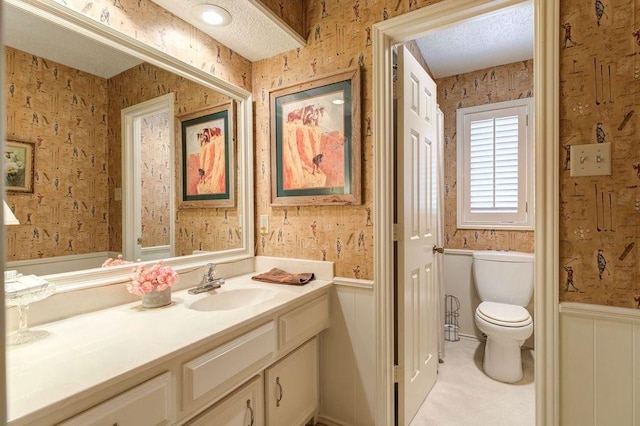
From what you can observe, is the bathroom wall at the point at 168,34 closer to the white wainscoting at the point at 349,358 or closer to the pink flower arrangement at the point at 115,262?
the pink flower arrangement at the point at 115,262

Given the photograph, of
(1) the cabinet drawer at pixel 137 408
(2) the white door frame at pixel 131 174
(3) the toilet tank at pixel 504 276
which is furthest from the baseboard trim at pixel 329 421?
(3) the toilet tank at pixel 504 276

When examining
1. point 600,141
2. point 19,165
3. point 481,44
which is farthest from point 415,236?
point 19,165

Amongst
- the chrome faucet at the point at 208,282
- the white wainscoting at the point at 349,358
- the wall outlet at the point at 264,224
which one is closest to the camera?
the chrome faucet at the point at 208,282

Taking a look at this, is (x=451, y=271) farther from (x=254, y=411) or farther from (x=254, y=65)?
(x=254, y=65)

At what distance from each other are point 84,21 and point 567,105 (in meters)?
1.91

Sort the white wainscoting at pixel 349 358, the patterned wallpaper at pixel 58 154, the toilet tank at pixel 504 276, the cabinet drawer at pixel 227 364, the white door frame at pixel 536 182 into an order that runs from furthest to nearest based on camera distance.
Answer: the toilet tank at pixel 504 276 → the white wainscoting at pixel 349 358 → the white door frame at pixel 536 182 → the patterned wallpaper at pixel 58 154 → the cabinet drawer at pixel 227 364

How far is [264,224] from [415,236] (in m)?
0.95

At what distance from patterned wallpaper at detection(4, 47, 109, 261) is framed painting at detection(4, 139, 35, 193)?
2 centimetres

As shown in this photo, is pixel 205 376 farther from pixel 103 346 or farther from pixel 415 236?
pixel 415 236

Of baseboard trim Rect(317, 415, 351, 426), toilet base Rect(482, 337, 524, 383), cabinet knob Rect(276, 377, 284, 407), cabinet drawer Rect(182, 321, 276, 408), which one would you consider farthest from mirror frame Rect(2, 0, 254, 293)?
toilet base Rect(482, 337, 524, 383)

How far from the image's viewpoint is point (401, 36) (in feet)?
5.19

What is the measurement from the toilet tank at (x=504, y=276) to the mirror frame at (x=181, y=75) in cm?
196

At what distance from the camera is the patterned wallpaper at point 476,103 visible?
2.65 m

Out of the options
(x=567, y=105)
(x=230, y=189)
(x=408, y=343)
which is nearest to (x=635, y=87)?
(x=567, y=105)
